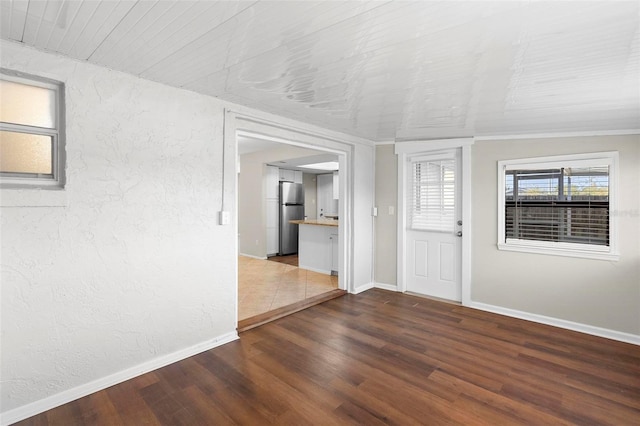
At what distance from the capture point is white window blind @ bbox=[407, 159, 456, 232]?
434cm

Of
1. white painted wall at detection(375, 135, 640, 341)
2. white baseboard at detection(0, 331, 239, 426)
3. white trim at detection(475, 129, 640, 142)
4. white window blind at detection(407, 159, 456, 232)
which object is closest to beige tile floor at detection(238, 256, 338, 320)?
white baseboard at detection(0, 331, 239, 426)

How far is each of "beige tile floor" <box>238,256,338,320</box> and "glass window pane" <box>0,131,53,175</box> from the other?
229 cm

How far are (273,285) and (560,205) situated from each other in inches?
154

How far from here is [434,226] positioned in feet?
14.7

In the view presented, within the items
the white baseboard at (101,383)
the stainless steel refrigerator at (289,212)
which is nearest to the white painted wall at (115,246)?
the white baseboard at (101,383)

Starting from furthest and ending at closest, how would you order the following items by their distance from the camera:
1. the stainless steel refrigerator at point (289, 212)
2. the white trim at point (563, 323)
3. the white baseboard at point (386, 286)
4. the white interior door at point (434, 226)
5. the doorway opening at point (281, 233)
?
the stainless steel refrigerator at point (289, 212)
the white baseboard at point (386, 286)
the white interior door at point (434, 226)
the doorway opening at point (281, 233)
the white trim at point (563, 323)

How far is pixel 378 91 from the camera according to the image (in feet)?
8.42

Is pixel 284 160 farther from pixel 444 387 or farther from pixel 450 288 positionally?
pixel 444 387

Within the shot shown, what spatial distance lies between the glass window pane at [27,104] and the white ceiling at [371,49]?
30 cm

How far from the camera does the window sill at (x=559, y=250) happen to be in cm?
329

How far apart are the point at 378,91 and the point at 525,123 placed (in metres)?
1.81

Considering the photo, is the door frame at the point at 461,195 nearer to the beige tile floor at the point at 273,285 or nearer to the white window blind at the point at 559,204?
the white window blind at the point at 559,204

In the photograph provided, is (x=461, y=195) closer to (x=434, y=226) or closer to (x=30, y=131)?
(x=434, y=226)

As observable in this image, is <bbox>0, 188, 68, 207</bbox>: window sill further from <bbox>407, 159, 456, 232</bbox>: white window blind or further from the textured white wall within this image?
<bbox>407, 159, 456, 232</bbox>: white window blind
